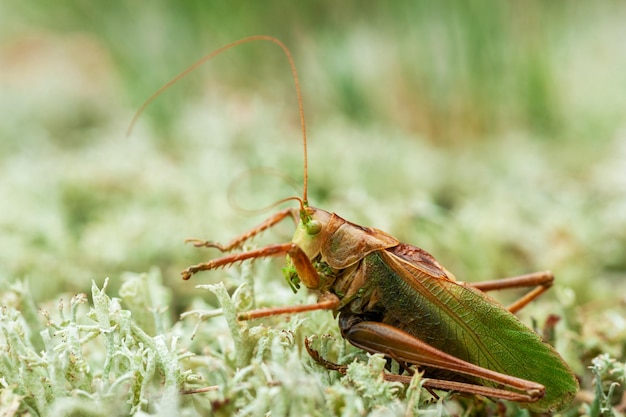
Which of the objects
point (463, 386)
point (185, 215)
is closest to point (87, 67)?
point (185, 215)

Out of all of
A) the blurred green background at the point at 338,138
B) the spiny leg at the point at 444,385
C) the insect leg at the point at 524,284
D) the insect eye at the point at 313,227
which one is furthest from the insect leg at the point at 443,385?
the blurred green background at the point at 338,138

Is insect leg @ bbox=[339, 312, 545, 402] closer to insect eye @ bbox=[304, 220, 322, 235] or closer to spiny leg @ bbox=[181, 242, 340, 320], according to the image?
spiny leg @ bbox=[181, 242, 340, 320]

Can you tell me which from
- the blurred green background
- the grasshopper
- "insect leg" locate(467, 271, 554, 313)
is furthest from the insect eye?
the blurred green background

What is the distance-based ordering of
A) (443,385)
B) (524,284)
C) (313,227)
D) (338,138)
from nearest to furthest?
(443,385) < (313,227) < (524,284) < (338,138)

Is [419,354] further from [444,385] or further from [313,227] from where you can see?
[313,227]

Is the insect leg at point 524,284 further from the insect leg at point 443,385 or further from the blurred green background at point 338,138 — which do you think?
the insect leg at point 443,385

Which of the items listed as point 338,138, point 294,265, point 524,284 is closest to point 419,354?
point 294,265
